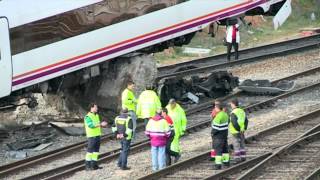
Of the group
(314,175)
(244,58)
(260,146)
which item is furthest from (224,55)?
(314,175)

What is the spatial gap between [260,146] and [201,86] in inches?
253

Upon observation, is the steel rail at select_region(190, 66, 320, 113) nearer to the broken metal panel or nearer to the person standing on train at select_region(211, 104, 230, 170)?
the broken metal panel

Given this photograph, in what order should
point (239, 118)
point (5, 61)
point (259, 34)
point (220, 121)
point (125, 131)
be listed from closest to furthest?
point (220, 121)
point (239, 118)
point (125, 131)
point (5, 61)
point (259, 34)

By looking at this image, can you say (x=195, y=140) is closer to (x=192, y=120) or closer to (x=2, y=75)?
(x=192, y=120)

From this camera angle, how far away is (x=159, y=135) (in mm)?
14422

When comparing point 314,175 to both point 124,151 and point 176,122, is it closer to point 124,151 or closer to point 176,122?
point 176,122

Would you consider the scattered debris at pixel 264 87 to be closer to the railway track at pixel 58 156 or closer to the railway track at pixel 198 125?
the railway track at pixel 198 125

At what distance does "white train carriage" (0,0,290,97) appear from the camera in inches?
678

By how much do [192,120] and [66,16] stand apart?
4532 millimetres

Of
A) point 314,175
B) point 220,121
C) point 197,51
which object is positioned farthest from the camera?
point 197,51

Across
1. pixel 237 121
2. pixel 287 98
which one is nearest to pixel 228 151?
pixel 237 121

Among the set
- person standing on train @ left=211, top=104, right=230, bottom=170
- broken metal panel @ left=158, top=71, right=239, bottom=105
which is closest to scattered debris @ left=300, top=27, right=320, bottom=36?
broken metal panel @ left=158, top=71, right=239, bottom=105

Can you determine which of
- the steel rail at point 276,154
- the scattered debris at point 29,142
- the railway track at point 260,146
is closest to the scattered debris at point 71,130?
the scattered debris at point 29,142

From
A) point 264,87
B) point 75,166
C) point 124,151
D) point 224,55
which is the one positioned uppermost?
point 224,55
